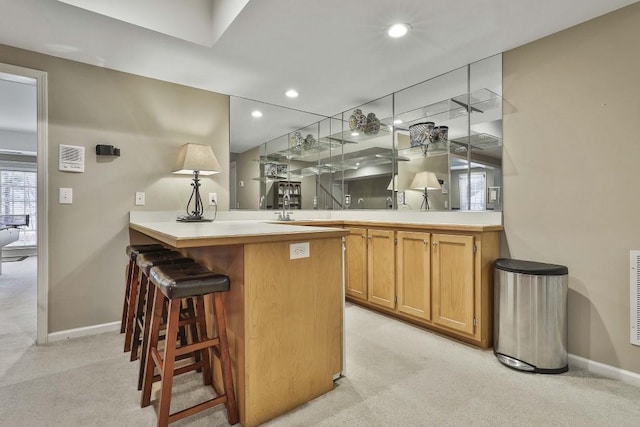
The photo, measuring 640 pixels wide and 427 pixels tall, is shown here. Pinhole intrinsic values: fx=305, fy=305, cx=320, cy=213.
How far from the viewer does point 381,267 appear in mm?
3035

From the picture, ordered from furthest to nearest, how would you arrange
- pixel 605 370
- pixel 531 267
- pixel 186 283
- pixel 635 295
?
pixel 531 267, pixel 605 370, pixel 635 295, pixel 186 283

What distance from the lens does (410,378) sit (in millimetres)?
1909

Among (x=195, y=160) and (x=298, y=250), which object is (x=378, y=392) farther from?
(x=195, y=160)

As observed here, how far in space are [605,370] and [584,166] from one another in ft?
4.39

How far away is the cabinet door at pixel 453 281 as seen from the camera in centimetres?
233

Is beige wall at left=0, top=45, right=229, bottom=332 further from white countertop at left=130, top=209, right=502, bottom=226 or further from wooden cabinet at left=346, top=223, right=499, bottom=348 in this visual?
wooden cabinet at left=346, top=223, right=499, bottom=348

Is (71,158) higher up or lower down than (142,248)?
higher up

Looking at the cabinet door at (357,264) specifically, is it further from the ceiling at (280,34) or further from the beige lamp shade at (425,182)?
the ceiling at (280,34)

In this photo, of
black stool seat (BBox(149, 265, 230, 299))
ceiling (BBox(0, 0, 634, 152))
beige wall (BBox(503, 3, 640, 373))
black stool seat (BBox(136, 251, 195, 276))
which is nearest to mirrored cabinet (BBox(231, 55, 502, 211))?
beige wall (BBox(503, 3, 640, 373))

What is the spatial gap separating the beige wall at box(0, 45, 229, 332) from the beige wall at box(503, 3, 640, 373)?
306cm

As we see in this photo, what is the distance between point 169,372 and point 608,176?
2.79 m

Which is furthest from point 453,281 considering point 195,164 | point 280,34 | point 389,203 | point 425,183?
point 195,164

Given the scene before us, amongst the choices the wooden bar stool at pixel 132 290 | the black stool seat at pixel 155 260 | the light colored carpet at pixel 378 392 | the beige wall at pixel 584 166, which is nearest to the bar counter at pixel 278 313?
the light colored carpet at pixel 378 392

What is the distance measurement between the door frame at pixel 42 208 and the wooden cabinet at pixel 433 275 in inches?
110
